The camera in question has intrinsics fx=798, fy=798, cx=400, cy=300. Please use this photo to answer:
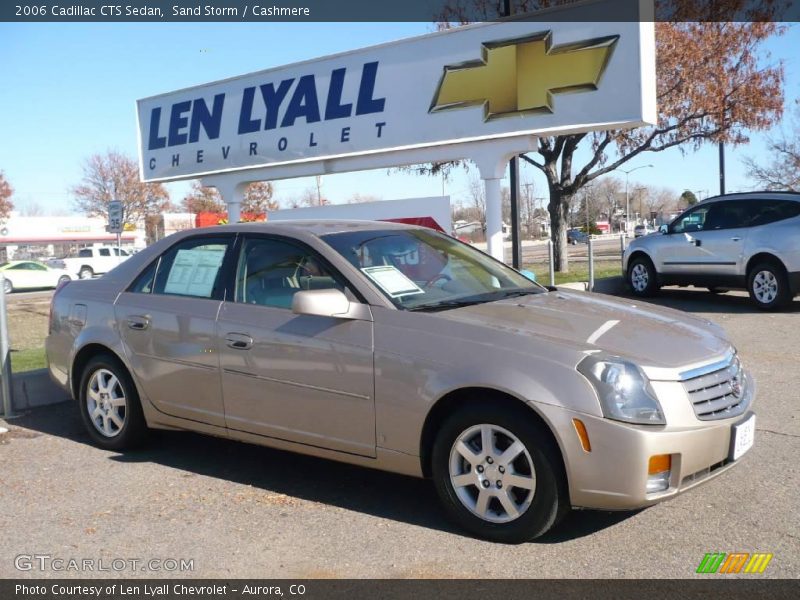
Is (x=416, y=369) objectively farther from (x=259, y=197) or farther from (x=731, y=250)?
(x=259, y=197)

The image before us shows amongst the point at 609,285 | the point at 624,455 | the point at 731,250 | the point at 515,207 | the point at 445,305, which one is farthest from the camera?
the point at 609,285

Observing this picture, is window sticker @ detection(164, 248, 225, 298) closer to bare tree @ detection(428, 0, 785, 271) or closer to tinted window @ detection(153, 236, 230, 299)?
tinted window @ detection(153, 236, 230, 299)

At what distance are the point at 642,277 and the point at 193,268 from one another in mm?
10217

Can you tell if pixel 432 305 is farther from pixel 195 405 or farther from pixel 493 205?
pixel 493 205

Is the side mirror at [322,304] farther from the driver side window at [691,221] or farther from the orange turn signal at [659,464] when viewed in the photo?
the driver side window at [691,221]

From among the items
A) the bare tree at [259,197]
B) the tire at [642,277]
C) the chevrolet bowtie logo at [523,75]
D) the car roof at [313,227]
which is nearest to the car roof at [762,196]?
the tire at [642,277]

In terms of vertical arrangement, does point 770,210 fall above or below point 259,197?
below

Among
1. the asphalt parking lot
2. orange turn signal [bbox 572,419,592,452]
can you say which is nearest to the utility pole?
the asphalt parking lot

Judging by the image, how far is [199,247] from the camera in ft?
18.0

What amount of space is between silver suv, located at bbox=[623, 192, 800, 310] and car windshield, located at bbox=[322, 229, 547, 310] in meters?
7.80

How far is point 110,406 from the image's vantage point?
5676mm

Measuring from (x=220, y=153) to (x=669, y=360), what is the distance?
1137cm

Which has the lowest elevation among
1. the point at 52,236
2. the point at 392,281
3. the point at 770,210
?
the point at 392,281
